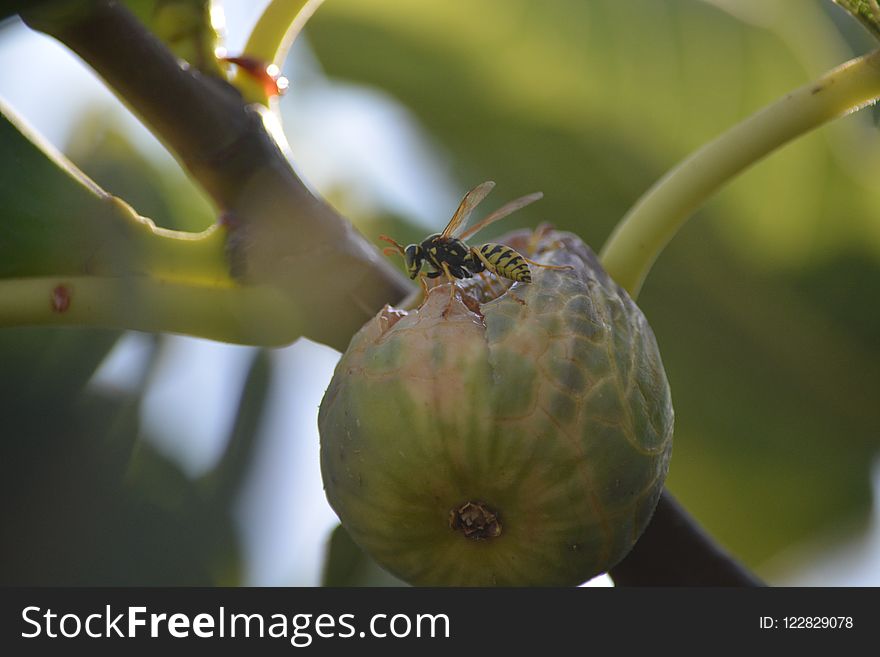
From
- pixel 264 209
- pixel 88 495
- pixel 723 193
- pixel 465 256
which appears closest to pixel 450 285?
pixel 465 256

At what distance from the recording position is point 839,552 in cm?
222

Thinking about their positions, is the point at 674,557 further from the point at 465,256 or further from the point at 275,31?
the point at 275,31

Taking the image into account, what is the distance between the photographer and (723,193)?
2.41 metres

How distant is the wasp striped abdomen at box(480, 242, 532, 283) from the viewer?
119 cm

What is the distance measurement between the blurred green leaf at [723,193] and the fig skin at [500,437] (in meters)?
1.19

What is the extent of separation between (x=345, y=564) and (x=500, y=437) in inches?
42.2

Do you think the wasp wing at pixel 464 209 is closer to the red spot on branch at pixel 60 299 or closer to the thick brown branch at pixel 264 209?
the thick brown branch at pixel 264 209

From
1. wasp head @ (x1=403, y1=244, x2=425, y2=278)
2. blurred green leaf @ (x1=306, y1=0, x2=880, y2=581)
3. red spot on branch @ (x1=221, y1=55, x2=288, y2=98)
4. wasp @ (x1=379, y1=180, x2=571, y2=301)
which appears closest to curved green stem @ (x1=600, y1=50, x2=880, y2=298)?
wasp @ (x1=379, y1=180, x2=571, y2=301)

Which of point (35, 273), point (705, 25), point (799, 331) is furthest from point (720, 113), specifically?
point (35, 273)

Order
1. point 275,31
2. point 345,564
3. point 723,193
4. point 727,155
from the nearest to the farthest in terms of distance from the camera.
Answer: point 727,155 → point 275,31 → point 345,564 → point 723,193

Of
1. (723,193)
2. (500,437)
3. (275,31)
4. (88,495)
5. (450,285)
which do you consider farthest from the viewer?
(723,193)

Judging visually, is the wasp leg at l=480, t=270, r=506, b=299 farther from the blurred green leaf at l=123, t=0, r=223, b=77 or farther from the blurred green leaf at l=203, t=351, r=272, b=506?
the blurred green leaf at l=203, t=351, r=272, b=506

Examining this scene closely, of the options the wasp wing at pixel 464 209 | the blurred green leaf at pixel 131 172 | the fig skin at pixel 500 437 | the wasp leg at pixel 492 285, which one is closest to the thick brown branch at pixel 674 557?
the fig skin at pixel 500 437

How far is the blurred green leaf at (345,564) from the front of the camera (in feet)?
6.61
